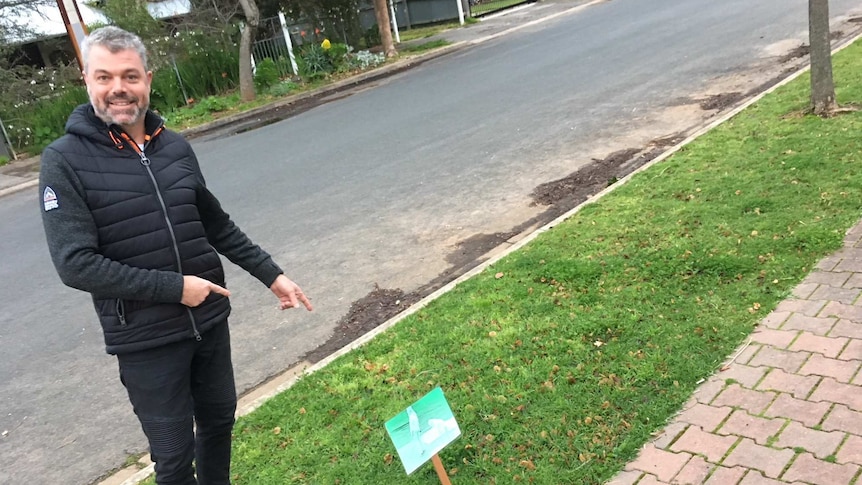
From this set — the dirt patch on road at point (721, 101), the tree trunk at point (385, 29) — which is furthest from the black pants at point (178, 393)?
the tree trunk at point (385, 29)

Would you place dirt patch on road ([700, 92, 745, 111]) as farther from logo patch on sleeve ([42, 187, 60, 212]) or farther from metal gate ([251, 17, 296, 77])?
metal gate ([251, 17, 296, 77])

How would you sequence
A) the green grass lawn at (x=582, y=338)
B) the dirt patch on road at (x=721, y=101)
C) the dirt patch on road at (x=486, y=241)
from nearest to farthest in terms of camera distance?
the green grass lawn at (x=582, y=338)
the dirt patch on road at (x=486, y=241)
the dirt patch on road at (x=721, y=101)

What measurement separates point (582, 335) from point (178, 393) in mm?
2270

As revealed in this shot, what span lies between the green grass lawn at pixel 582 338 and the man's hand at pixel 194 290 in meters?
1.26

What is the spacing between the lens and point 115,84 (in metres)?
2.38

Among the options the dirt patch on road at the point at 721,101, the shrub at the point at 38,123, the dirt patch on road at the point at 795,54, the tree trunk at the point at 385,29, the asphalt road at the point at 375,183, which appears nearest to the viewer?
the asphalt road at the point at 375,183

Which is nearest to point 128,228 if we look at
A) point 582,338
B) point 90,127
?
point 90,127

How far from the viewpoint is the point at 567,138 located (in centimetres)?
859

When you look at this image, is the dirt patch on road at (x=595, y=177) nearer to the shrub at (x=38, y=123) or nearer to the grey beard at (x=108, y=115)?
the grey beard at (x=108, y=115)

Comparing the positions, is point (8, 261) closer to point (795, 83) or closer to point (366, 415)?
point (366, 415)

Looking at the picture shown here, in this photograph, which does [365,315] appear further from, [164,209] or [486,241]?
[164,209]

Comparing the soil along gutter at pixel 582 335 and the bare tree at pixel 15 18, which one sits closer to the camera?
the soil along gutter at pixel 582 335

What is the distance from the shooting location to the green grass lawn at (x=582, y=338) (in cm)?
323

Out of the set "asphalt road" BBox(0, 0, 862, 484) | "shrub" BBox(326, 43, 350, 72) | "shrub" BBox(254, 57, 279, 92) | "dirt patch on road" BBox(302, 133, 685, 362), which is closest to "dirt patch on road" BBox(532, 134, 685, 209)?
"dirt patch on road" BBox(302, 133, 685, 362)
